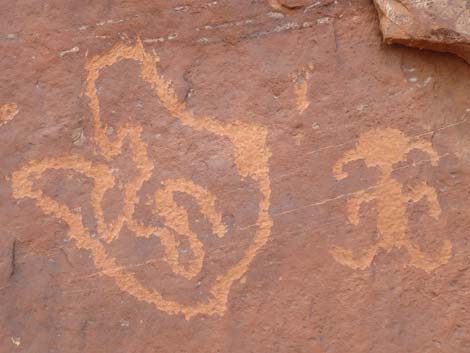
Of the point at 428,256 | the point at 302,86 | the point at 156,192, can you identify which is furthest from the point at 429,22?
the point at 156,192

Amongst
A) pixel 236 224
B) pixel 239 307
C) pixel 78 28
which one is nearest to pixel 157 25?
pixel 78 28

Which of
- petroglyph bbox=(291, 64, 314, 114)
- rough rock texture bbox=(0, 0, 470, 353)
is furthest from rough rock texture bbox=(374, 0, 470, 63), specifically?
petroglyph bbox=(291, 64, 314, 114)

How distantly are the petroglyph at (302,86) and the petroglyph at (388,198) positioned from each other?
12cm

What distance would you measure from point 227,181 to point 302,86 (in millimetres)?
214

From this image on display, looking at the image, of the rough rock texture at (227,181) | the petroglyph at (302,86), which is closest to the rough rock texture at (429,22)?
the rough rock texture at (227,181)

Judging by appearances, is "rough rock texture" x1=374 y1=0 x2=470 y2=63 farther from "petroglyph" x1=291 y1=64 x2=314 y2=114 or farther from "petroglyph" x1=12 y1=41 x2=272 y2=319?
"petroglyph" x1=12 y1=41 x2=272 y2=319

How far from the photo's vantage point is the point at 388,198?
5.24 ft

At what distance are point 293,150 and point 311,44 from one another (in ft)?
0.63

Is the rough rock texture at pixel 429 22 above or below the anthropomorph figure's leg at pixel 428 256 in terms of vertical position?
above

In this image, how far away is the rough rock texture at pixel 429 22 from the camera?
1.54 meters

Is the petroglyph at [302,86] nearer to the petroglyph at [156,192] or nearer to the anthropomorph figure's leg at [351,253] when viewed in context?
the petroglyph at [156,192]

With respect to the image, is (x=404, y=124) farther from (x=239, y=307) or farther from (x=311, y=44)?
(x=239, y=307)

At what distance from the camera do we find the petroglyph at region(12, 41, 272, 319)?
5.24 ft

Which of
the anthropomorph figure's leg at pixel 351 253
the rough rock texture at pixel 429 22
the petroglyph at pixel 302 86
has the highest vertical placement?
the rough rock texture at pixel 429 22
